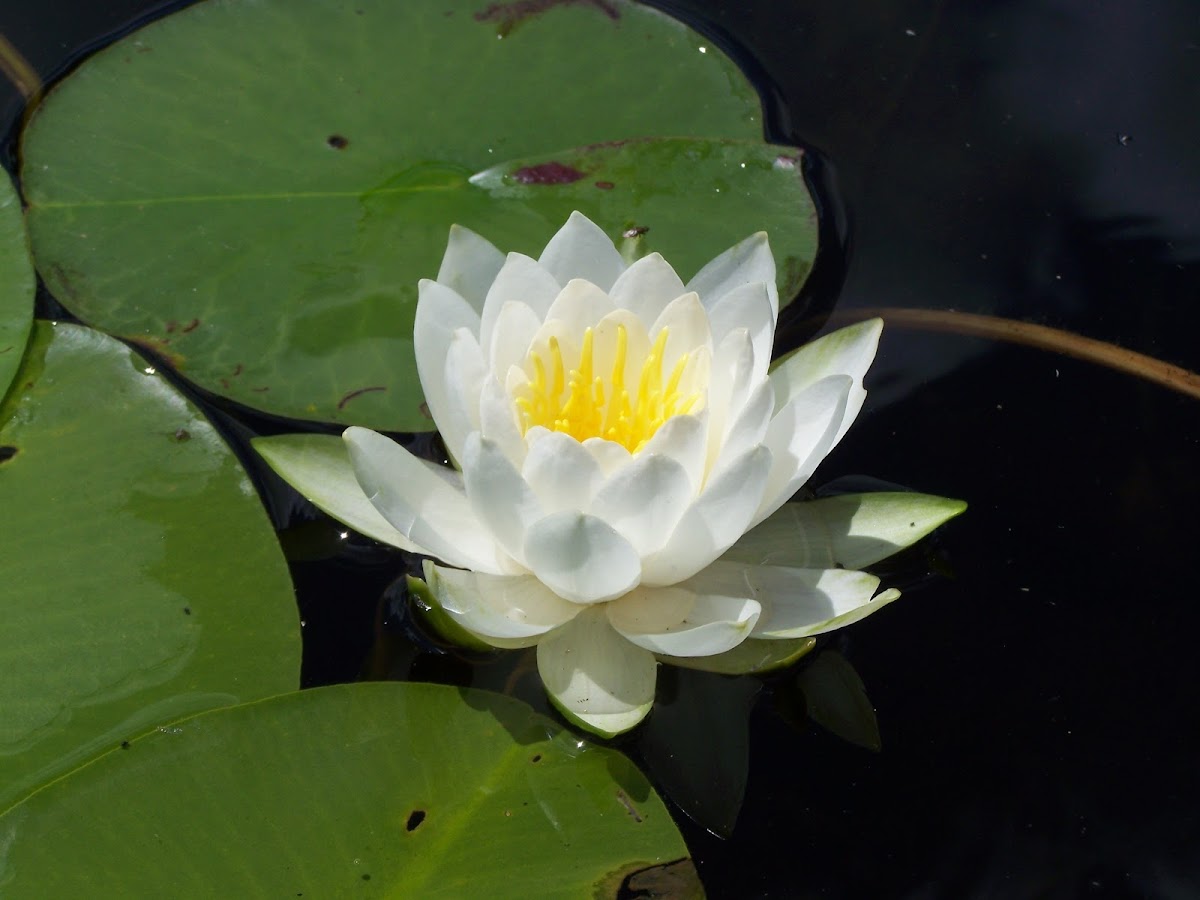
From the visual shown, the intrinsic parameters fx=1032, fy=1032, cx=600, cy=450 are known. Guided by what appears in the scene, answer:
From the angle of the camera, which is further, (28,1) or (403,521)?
(28,1)

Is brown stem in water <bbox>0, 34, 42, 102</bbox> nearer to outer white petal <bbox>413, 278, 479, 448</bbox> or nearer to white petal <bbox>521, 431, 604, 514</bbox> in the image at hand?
outer white petal <bbox>413, 278, 479, 448</bbox>

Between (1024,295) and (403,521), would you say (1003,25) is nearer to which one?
(1024,295)

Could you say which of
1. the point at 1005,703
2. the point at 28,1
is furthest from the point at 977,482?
the point at 28,1

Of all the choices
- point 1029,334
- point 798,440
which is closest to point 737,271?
point 798,440

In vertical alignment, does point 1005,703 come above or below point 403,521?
below

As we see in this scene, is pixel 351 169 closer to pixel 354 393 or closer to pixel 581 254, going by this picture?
pixel 354 393

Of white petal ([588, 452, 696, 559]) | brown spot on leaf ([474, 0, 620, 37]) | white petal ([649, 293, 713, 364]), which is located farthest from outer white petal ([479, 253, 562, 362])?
brown spot on leaf ([474, 0, 620, 37])
